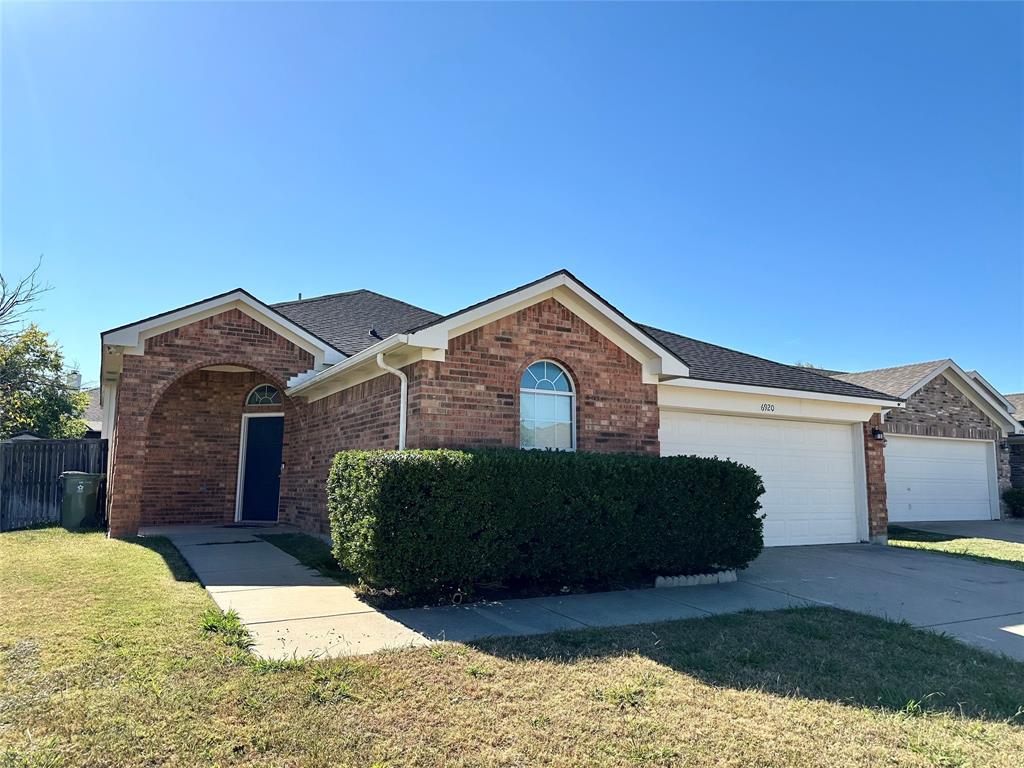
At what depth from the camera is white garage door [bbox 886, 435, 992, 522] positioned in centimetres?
1648

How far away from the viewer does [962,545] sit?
1302 cm

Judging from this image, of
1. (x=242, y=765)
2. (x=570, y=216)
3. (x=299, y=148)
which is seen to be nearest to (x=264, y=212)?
(x=299, y=148)

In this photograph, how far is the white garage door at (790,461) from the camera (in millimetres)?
11406

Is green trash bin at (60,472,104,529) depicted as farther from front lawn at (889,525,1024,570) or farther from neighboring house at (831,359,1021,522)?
neighboring house at (831,359,1021,522)

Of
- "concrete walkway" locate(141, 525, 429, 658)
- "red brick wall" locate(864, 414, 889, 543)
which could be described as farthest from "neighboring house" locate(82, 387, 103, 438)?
"red brick wall" locate(864, 414, 889, 543)

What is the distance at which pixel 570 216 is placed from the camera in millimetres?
12578

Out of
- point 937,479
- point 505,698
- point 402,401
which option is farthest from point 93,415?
point 937,479

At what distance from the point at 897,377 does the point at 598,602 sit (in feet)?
50.2

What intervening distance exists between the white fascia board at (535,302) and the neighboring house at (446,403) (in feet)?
0.07

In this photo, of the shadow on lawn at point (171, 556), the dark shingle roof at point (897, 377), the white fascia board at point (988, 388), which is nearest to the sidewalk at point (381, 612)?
the shadow on lawn at point (171, 556)

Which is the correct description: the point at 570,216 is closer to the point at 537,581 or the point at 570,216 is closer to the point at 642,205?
the point at 642,205

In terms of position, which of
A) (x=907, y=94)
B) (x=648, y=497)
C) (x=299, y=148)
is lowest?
(x=648, y=497)

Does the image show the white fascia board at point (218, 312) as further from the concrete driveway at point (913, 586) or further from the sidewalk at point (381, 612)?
the concrete driveway at point (913, 586)

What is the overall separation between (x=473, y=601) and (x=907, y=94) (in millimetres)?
11134
